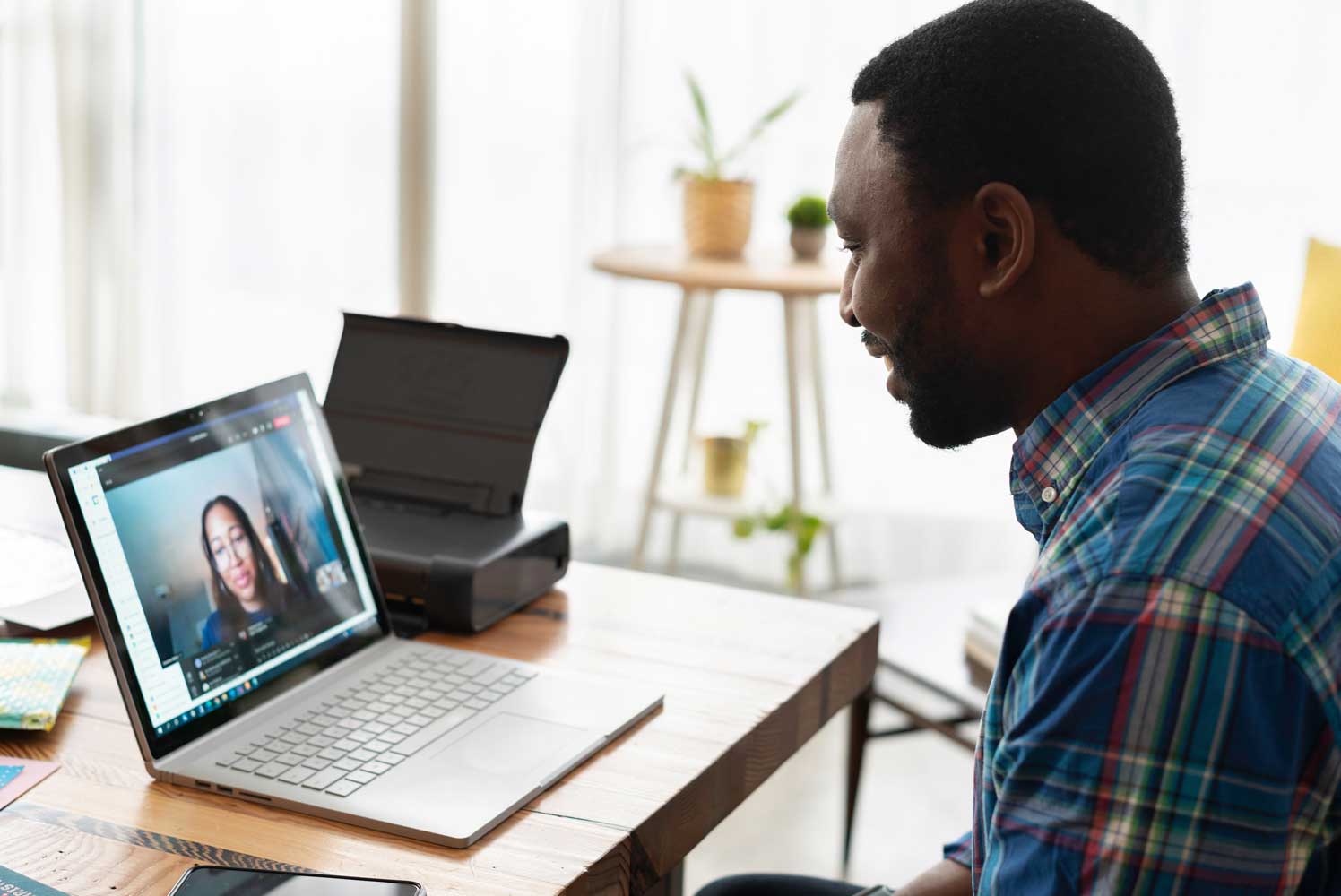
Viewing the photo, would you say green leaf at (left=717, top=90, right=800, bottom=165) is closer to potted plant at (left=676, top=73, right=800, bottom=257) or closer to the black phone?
potted plant at (left=676, top=73, right=800, bottom=257)

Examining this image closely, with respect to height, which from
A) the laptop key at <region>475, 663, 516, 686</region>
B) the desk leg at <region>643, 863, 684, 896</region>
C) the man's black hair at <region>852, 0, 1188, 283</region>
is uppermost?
the man's black hair at <region>852, 0, 1188, 283</region>

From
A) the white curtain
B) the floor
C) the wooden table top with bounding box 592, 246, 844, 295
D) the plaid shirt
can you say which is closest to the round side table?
the wooden table top with bounding box 592, 246, 844, 295

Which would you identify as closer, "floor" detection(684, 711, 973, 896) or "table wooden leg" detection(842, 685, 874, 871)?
"table wooden leg" detection(842, 685, 874, 871)

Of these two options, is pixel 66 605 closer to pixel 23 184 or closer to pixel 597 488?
pixel 597 488

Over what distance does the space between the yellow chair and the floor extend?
88 centimetres

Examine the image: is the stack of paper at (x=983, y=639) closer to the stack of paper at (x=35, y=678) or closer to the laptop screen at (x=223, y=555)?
the laptop screen at (x=223, y=555)

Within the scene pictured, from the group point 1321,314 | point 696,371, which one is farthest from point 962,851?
point 696,371

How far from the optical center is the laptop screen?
3.29 ft

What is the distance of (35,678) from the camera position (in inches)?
42.8

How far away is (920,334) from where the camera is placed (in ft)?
3.10

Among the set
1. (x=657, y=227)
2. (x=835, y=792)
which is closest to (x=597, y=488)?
(x=657, y=227)

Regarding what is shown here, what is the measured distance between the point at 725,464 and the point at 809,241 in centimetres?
50

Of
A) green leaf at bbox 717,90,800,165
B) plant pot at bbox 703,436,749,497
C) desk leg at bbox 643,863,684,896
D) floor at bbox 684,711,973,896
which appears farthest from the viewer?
plant pot at bbox 703,436,749,497

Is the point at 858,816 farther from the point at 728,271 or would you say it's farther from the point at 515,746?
the point at 515,746
